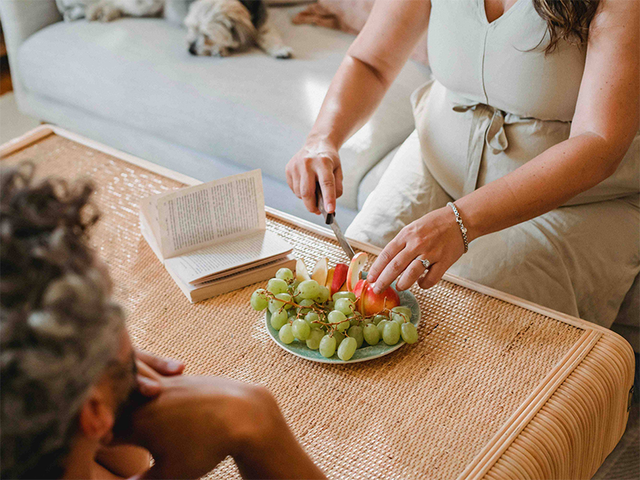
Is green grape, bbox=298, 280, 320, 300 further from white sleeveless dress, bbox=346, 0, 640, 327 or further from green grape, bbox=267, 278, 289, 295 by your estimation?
white sleeveless dress, bbox=346, 0, 640, 327

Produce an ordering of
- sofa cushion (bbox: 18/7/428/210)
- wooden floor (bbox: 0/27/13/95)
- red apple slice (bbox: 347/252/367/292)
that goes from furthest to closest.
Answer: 1. wooden floor (bbox: 0/27/13/95)
2. sofa cushion (bbox: 18/7/428/210)
3. red apple slice (bbox: 347/252/367/292)

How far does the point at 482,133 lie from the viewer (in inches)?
44.1

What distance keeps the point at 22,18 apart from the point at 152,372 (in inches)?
84.6

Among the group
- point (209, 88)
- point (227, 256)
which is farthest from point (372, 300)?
point (209, 88)

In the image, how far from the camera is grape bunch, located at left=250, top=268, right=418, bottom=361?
2.65ft

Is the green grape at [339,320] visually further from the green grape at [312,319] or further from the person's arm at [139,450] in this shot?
the person's arm at [139,450]

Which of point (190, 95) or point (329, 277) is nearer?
point (329, 277)

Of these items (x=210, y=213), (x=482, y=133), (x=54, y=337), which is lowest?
(x=210, y=213)

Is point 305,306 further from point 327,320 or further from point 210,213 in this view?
point 210,213

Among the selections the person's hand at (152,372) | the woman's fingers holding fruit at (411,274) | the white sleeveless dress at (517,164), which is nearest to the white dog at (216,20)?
the white sleeveless dress at (517,164)

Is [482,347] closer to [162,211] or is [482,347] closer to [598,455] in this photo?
[598,455]

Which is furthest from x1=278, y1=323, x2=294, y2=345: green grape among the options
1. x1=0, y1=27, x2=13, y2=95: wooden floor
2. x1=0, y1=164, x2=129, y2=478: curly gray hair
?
x1=0, y1=27, x2=13, y2=95: wooden floor

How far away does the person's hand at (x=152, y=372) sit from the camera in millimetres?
516

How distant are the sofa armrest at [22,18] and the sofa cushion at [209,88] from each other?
0.04 m
